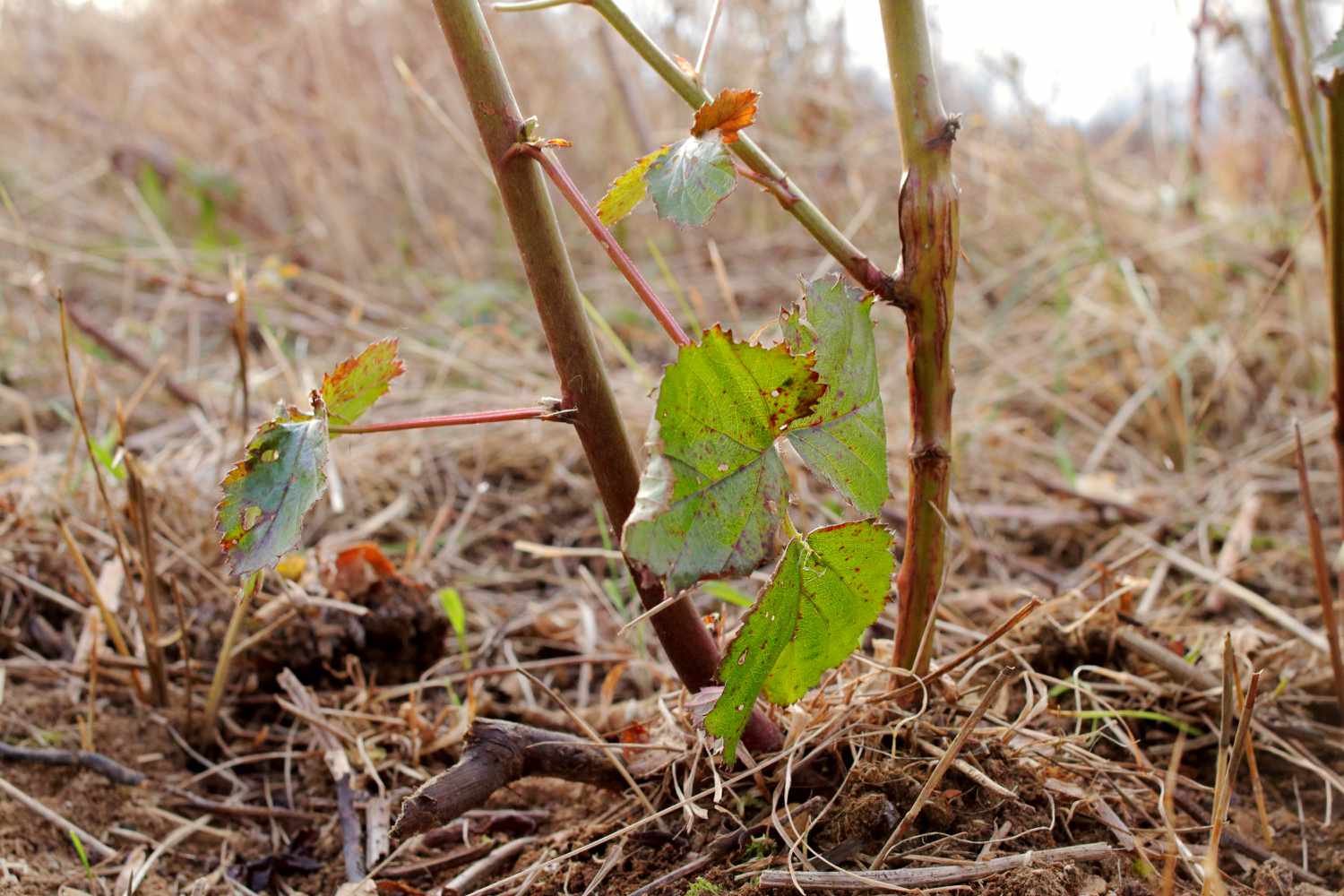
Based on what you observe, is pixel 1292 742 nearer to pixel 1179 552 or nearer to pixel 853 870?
pixel 853 870

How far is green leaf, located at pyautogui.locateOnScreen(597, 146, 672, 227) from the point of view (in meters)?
0.63

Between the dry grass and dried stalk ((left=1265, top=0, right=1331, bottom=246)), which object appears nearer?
the dry grass

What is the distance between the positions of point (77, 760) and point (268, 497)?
59 centimetres

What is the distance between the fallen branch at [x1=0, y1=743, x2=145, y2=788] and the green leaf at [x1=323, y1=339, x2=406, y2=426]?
57 cm

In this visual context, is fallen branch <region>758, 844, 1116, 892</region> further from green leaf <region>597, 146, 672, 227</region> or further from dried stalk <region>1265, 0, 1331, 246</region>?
dried stalk <region>1265, 0, 1331, 246</region>

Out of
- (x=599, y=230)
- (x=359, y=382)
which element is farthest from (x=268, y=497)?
(x=599, y=230)

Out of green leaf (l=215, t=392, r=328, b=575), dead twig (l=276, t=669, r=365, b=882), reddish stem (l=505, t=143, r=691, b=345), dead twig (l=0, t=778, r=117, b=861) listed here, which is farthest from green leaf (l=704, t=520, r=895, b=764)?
dead twig (l=0, t=778, r=117, b=861)

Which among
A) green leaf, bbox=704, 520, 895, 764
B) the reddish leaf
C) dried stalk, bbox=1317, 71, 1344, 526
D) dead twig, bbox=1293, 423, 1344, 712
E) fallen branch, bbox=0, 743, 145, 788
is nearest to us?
green leaf, bbox=704, 520, 895, 764

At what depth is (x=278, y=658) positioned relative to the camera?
1187mm

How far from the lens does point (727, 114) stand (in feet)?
1.98

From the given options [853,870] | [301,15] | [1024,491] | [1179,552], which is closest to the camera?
[853,870]

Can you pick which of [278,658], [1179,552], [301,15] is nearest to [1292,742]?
[1179,552]

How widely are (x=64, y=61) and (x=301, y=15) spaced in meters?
1.37

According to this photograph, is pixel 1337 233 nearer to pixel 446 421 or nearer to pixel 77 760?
pixel 446 421
